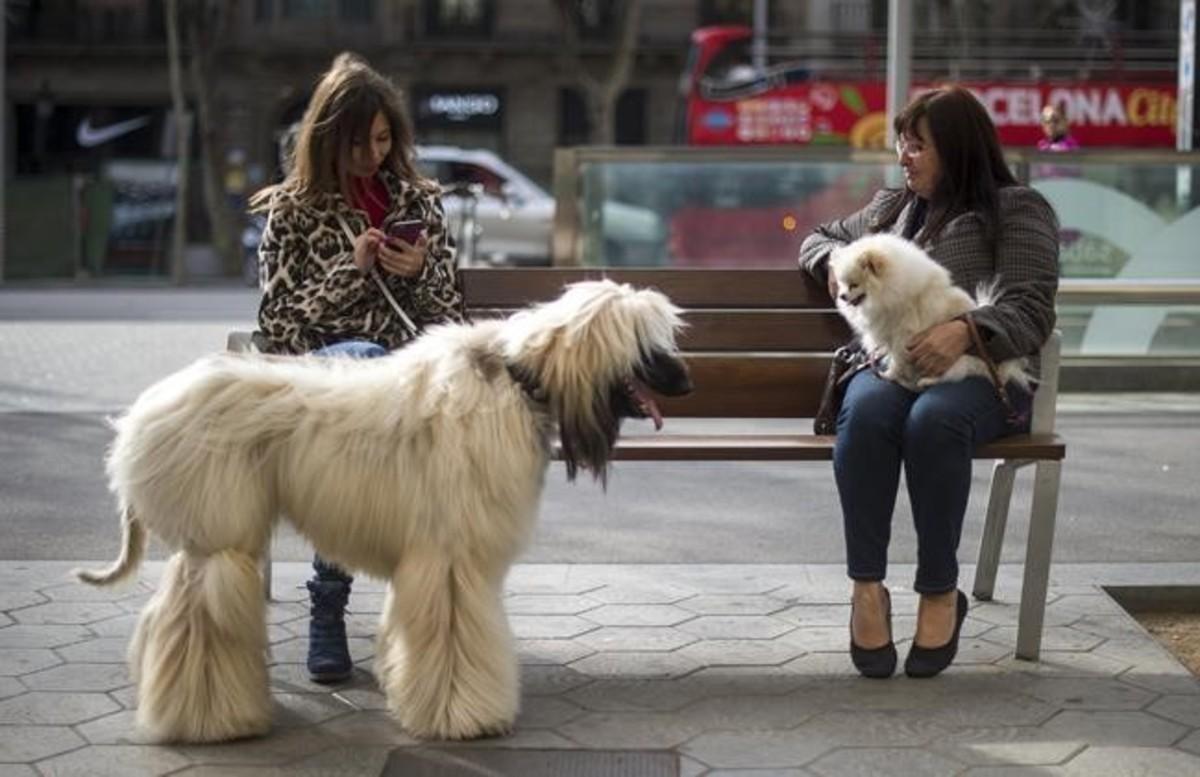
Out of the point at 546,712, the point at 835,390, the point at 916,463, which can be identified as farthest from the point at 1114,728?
the point at 546,712

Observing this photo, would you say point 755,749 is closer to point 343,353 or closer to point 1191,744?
point 1191,744

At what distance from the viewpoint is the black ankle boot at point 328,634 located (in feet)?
15.6

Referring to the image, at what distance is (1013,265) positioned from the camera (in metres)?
4.91

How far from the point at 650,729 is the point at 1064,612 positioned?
1747mm

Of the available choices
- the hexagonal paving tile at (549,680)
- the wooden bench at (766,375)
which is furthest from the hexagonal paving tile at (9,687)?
the hexagonal paving tile at (549,680)

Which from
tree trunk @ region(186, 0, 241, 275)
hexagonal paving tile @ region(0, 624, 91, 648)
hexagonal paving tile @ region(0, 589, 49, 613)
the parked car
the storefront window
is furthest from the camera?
the storefront window

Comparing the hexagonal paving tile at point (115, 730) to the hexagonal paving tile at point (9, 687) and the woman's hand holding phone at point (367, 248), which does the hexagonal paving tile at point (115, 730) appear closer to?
the hexagonal paving tile at point (9, 687)

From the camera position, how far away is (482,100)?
41.5 metres

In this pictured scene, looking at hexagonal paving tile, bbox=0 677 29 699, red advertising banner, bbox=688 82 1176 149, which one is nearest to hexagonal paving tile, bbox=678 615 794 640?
hexagonal paving tile, bbox=0 677 29 699

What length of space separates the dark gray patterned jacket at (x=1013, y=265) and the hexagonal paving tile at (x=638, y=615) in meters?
1.35

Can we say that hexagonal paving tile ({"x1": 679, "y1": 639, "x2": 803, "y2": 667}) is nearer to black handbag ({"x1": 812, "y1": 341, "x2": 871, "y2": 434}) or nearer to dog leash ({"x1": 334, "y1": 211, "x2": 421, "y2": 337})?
black handbag ({"x1": 812, "y1": 341, "x2": 871, "y2": 434})

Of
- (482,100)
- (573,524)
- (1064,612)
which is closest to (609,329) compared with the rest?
(1064,612)

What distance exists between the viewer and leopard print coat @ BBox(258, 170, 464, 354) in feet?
16.3

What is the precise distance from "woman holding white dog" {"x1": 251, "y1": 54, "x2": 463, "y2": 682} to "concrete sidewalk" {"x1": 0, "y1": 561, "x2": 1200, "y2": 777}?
2.09ft
